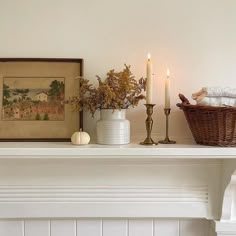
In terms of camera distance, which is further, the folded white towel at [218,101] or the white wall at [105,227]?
the white wall at [105,227]

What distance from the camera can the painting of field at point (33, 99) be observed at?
104cm

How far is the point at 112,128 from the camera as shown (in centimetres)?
95

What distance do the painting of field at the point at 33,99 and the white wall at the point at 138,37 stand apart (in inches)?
4.1

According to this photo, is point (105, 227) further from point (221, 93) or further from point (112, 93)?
point (221, 93)

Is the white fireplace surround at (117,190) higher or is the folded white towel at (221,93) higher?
the folded white towel at (221,93)

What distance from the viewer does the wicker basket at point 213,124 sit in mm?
881

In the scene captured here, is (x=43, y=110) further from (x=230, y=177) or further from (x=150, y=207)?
(x=230, y=177)

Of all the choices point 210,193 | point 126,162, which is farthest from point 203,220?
point 126,162

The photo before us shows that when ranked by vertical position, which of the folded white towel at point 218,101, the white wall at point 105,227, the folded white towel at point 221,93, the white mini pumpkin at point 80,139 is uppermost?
the folded white towel at point 221,93

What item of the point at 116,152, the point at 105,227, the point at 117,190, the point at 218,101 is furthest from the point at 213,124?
the point at 105,227

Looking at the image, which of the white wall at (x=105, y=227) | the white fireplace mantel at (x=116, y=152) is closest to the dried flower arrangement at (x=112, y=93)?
the white fireplace mantel at (x=116, y=152)

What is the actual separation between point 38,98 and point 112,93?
293 mm

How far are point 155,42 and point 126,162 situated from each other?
0.46 meters

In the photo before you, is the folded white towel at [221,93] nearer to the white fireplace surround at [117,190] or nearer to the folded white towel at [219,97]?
the folded white towel at [219,97]
